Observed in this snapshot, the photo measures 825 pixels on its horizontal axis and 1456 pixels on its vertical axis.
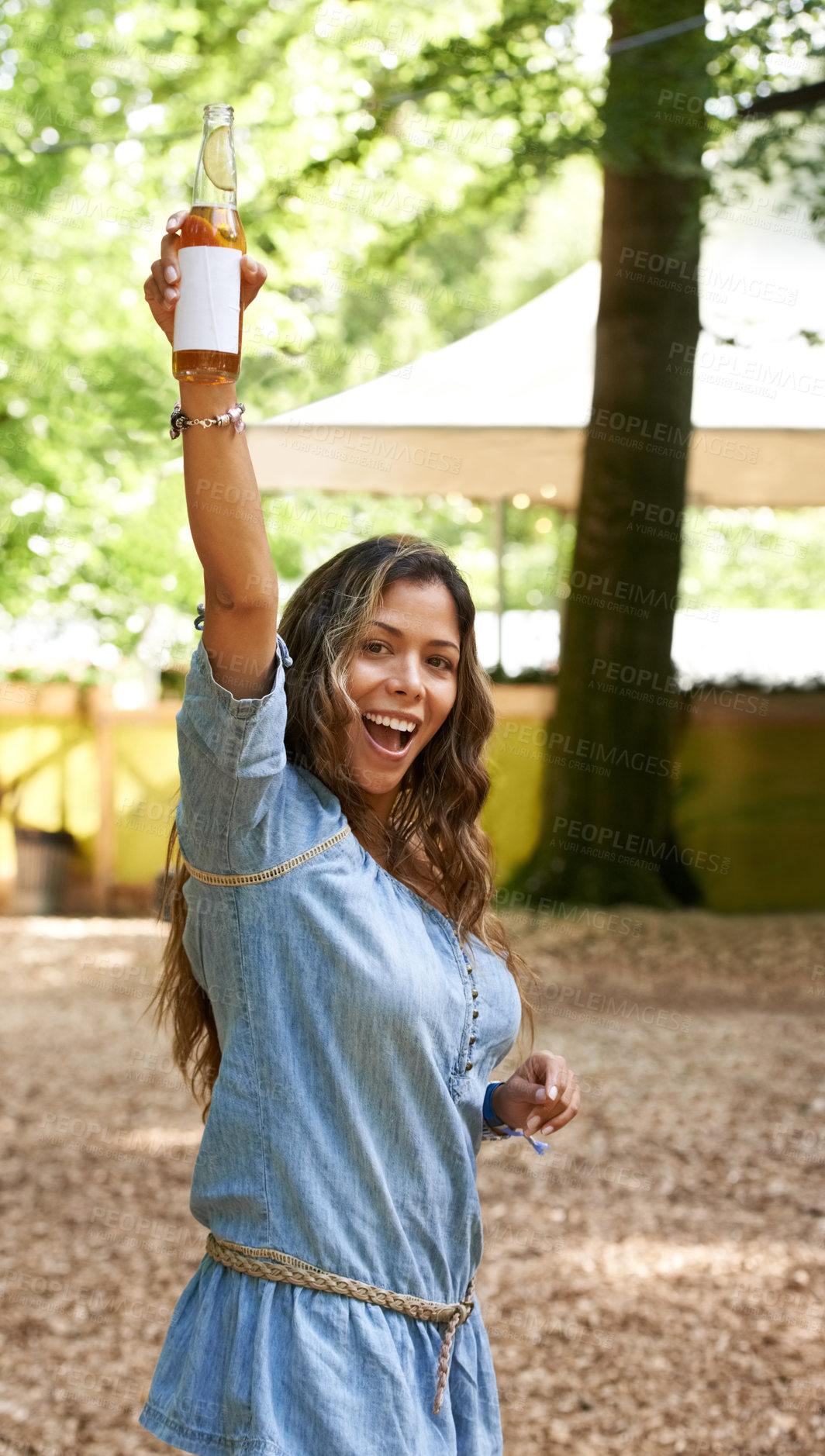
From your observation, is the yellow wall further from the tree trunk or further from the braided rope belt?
the braided rope belt

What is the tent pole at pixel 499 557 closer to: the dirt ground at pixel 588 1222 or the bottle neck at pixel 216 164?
the dirt ground at pixel 588 1222

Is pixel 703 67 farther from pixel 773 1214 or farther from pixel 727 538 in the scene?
pixel 727 538

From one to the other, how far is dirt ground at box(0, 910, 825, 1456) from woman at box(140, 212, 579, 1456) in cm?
168

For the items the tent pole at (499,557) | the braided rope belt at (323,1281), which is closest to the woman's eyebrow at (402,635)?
the braided rope belt at (323,1281)

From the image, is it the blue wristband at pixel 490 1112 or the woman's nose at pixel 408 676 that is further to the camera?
the blue wristband at pixel 490 1112

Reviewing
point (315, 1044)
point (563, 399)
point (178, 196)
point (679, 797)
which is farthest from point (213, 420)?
point (178, 196)

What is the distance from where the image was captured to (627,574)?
24.3ft

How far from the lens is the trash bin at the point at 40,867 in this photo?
8.36 meters

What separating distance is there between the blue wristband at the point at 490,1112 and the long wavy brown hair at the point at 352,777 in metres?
0.13

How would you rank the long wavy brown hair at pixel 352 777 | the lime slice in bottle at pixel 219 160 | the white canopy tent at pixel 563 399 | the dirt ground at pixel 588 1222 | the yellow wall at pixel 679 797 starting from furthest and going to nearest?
the yellow wall at pixel 679 797 → the white canopy tent at pixel 563 399 → the dirt ground at pixel 588 1222 → the long wavy brown hair at pixel 352 777 → the lime slice in bottle at pixel 219 160

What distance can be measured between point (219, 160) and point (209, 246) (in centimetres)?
16

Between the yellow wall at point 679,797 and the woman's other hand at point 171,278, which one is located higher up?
the woman's other hand at point 171,278

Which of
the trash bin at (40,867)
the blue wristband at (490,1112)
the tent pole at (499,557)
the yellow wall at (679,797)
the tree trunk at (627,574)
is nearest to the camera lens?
the blue wristband at (490,1112)

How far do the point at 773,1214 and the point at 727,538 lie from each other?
1683cm
